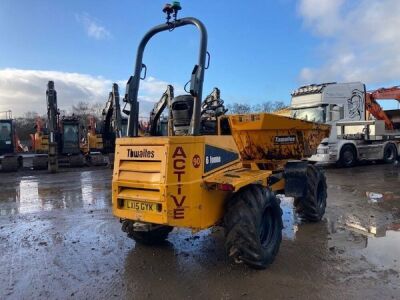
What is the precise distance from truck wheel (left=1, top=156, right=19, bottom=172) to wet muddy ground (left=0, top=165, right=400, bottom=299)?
1269cm

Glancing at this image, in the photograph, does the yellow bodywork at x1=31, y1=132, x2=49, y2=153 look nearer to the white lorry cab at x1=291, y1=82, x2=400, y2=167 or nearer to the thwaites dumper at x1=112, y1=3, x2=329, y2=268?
the white lorry cab at x1=291, y1=82, x2=400, y2=167

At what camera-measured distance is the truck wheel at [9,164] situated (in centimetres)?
2048

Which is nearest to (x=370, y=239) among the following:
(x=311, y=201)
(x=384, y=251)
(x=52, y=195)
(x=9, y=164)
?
(x=384, y=251)

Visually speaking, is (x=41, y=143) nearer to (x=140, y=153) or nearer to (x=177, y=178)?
(x=140, y=153)

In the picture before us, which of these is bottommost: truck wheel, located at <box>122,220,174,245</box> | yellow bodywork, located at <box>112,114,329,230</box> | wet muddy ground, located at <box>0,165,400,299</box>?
wet muddy ground, located at <box>0,165,400,299</box>

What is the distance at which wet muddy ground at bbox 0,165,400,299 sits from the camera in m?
4.53

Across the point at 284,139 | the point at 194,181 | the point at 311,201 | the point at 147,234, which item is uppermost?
the point at 284,139

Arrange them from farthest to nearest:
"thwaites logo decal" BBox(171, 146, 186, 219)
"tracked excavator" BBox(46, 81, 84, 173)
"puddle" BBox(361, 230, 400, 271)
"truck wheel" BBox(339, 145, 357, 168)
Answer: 1. "tracked excavator" BBox(46, 81, 84, 173)
2. "truck wheel" BBox(339, 145, 357, 168)
3. "puddle" BBox(361, 230, 400, 271)
4. "thwaites logo decal" BBox(171, 146, 186, 219)

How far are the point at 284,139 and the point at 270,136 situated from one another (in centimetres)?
43

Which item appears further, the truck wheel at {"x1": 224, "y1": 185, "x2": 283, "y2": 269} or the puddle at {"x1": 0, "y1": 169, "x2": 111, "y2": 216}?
the puddle at {"x1": 0, "y1": 169, "x2": 111, "y2": 216}

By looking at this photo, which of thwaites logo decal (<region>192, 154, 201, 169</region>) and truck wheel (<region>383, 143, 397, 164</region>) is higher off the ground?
thwaites logo decal (<region>192, 154, 201, 169</region>)

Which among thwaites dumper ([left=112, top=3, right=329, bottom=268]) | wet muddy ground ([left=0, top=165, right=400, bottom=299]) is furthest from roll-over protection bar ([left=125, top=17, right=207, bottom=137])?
wet muddy ground ([left=0, top=165, right=400, bottom=299])

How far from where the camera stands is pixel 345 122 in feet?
60.7

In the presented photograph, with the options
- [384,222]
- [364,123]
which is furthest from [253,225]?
[364,123]
